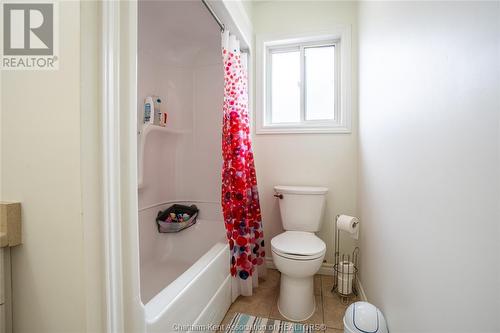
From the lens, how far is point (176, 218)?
2.00 metres

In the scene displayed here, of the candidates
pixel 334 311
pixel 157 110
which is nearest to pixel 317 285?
pixel 334 311

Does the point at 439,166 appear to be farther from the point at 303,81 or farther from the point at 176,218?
the point at 176,218

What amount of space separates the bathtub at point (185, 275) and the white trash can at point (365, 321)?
731mm

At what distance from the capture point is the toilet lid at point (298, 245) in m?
1.38

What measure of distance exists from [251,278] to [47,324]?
4.26 ft

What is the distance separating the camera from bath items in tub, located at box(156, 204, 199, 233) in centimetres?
195

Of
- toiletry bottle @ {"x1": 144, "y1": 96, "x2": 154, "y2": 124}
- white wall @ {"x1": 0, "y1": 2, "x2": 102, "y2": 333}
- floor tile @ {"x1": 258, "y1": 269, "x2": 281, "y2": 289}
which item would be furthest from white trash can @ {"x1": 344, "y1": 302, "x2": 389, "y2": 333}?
toiletry bottle @ {"x1": 144, "y1": 96, "x2": 154, "y2": 124}

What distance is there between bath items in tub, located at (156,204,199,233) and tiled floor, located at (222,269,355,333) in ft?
2.50

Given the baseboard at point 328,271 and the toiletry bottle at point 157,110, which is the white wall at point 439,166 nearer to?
the baseboard at point 328,271

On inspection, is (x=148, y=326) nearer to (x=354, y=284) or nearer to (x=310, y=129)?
(x=354, y=284)

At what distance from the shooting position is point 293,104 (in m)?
2.19

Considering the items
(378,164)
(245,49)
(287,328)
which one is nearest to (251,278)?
(287,328)

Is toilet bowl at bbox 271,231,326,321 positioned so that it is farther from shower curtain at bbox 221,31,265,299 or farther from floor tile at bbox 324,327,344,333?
shower curtain at bbox 221,31,265,299
